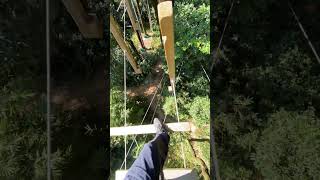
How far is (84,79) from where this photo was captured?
3.03 ft

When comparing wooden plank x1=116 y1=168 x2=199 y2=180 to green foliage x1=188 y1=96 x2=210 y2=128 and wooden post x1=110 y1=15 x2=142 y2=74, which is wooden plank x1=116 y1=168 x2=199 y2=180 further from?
wooden post x1=110 y1=15 x2=142 y2=74

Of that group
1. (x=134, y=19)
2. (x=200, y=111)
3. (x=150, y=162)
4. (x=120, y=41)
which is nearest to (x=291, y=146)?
(x=150, y=162)

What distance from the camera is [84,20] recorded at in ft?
2.96

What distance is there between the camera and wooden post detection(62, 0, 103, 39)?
85cm

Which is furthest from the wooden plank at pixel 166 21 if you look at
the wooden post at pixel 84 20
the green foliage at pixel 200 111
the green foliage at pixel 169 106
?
the green foliage at pixel 169 106

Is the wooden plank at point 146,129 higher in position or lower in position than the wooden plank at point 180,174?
A: higher

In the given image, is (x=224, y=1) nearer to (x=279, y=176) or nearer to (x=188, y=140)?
Result: (x=279, y=176)

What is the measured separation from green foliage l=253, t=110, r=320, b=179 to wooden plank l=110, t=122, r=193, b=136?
0.52 metres

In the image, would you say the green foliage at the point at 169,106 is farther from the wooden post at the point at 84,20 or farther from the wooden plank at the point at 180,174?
the wooden post at the point at 84,20

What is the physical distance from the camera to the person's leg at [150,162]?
0.93 meters

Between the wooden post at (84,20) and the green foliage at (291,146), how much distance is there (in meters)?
0.46

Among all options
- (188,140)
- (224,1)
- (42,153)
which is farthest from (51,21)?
(188,140)

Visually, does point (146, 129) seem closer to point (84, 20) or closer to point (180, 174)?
point (180, 174)

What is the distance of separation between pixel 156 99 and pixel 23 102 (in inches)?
32.2
